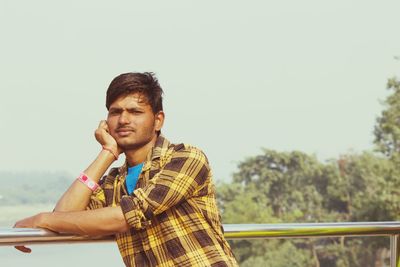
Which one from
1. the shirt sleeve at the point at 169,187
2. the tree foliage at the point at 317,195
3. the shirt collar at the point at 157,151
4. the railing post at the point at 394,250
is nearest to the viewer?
the shirt sleeve at the point at 169,187

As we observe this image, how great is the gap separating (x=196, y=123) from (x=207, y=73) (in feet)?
8.91

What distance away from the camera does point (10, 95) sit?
35750 mm

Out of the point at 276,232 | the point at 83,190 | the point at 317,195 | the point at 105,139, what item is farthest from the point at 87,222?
the point at 317,195

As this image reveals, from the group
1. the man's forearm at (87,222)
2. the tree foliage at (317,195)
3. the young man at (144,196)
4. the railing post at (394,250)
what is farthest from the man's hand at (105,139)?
the tree foliage at (317,195)

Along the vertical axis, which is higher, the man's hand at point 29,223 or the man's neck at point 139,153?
the man's neck at point 139,153

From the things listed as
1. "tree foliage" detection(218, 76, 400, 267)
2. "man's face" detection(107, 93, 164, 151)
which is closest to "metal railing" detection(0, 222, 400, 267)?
"man's face" detection(107, 93, 164, 151)

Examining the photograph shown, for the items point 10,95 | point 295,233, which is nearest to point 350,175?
point 10,95

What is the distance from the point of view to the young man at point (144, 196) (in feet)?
6.23

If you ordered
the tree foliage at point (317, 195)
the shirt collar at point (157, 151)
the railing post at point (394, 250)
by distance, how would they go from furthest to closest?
1. the tree foliage at point (317, 195)
2. the railing post at point (394, 250)
3. the shirt collar at point (157, 151)

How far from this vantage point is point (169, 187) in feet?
6.24

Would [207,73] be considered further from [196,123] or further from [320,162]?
[320,162]

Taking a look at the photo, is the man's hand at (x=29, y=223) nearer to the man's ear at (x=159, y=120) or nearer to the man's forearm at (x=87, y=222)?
the man's forearm at (x=87, y=222)

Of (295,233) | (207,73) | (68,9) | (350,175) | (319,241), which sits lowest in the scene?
(319,241)

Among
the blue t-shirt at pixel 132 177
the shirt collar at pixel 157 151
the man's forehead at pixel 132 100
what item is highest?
the man's forehead at pixel 132 100
